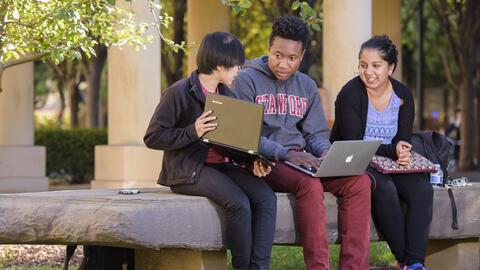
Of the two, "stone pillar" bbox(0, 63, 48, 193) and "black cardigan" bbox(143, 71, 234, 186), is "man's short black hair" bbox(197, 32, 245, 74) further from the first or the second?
"stone pillar" bbox(0, 63, 48, 193)

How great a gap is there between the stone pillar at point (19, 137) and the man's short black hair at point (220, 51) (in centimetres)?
987

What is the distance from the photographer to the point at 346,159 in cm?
634

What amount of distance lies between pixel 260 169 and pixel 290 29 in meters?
1.02

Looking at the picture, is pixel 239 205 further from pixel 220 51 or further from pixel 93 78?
pixel 93 78

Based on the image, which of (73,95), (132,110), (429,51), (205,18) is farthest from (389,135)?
(429,51)

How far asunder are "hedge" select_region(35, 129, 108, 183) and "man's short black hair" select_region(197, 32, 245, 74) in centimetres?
1359

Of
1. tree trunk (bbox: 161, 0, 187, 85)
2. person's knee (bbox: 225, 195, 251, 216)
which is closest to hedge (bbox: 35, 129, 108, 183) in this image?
tree trunk (bbox: 161, 0, 187, 85)

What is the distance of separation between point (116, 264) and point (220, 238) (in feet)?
3.75

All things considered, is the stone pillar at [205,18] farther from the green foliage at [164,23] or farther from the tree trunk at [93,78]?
the green foliage at [164,23]

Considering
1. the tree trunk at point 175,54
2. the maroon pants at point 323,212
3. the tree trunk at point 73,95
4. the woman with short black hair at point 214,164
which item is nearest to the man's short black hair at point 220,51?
the woman with short black hair at point 214,164

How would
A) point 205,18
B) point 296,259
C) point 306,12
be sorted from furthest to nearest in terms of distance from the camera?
1. point 205,18
2. point 296,259
3. point 306,12

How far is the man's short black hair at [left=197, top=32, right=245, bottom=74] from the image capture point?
6.27 meters

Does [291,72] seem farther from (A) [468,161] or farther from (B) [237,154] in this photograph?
(A) [468,161]

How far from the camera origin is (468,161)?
73.5 ft
